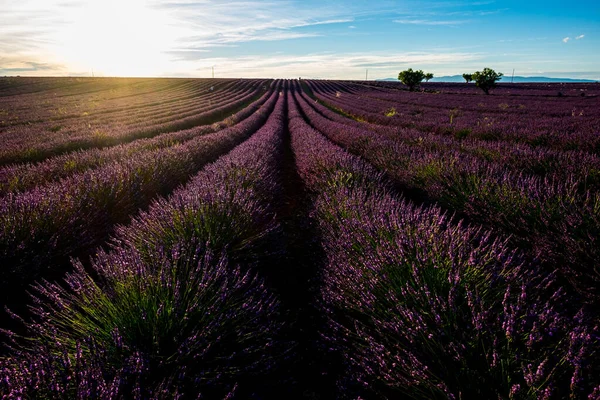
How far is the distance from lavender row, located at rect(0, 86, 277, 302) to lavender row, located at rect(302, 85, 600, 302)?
421 centimetres

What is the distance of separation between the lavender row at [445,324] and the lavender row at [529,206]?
14.2 inches

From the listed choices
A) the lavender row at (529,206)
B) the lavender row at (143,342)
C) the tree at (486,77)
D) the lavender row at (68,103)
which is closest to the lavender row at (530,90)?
the tree at (486,77)

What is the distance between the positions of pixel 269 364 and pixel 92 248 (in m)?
3.02

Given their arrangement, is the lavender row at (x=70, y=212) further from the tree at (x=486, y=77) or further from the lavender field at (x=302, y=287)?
the tree at (x=486, y=77)

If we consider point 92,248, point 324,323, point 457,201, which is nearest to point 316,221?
point 324,323

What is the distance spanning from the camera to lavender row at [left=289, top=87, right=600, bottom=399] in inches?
53.7

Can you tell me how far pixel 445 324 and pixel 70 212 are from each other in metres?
3.95

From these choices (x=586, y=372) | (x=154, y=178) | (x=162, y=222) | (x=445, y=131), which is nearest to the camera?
(x=586, y=372)

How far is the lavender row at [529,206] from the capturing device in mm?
2732

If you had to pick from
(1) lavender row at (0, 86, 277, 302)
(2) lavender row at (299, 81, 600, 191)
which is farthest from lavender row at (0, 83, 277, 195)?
(2) lavender row at (299, 81, 600, 191)

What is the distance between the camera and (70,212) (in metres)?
3.54

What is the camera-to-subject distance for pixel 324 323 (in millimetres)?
2545

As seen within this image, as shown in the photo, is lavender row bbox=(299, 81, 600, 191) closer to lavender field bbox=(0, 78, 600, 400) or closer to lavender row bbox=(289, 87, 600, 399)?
lavender field bbox=(0, 78, 600, 400)

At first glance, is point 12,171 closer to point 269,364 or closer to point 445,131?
point 269,364
